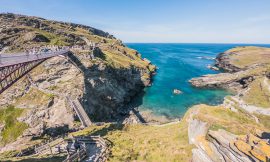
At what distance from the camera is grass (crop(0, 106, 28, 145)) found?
42.0 meters

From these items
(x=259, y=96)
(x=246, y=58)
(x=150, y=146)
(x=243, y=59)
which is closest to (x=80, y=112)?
(x=150, y=146)

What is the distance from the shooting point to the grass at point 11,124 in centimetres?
4197

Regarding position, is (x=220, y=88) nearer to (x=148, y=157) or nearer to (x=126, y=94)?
(x=126, y=94)

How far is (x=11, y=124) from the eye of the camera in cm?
4419

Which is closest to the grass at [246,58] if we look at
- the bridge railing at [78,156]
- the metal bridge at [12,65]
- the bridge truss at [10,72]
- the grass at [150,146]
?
the grass at [150,146]

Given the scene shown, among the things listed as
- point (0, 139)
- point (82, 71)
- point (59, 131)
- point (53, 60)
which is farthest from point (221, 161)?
point (53, 60)

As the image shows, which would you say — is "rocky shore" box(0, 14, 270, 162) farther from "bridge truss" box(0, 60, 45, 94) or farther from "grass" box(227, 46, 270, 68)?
"grass" box(227, 46, 270, 68)

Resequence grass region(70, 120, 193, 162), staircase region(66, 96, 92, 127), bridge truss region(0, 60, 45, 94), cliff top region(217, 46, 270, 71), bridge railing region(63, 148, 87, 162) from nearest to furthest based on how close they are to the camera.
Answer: bridge railing region(63, 148, 87, 162), bridge truss region(0, 60, 45, 94), grass region(70, 120, 193, 162), staircase region(66, 96, 92, 127), cliff top region(217, 46, 270, 71)

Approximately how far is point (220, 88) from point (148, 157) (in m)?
74.5

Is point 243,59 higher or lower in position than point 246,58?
lower

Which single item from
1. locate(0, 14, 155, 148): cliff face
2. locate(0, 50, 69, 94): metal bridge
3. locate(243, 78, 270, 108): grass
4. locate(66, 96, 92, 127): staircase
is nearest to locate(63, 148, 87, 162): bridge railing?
locate(0, 50, 69, 94): metal bridge

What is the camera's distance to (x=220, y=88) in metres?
89.1

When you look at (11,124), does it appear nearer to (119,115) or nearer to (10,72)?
(10,72)

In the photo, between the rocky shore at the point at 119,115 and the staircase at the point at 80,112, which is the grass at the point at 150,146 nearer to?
the rocky shore at the point at 119,115
